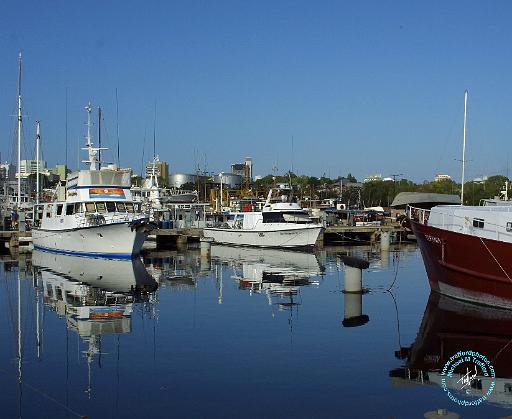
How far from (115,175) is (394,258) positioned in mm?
18802

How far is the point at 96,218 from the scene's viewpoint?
40750 mm

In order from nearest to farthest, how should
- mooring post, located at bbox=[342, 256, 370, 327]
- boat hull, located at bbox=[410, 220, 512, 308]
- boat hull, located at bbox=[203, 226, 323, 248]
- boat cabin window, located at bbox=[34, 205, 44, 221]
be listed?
mooring post, located at bbox=[342, 256, 370, 327]
boat hull, located at bbox=[410, 220, 512, 308]
boat hull, located at bbox=[203, 226, 323, 248]
boat cabin window, located at bbox=[34, 205, 44, 221]

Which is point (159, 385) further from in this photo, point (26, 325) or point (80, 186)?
point (80, 186)

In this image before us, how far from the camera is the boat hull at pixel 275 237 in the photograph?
5041 cm

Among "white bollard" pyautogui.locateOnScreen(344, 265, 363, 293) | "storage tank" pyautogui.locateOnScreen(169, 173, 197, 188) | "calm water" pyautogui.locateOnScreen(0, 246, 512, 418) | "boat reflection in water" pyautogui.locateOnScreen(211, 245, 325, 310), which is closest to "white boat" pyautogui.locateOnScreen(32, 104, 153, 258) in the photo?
"boat reflection in water" pyautogui.locateOnScreen(211, 245, 325, 310)

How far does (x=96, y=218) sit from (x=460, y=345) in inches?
1116

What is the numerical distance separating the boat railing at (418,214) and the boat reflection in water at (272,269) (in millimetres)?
5092

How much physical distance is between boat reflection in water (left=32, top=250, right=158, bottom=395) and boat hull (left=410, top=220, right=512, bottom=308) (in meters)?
10.6

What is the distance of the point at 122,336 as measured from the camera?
17672 mm

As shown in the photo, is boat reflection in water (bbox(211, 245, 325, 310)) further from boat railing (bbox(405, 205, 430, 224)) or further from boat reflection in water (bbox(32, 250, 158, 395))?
boat railing (bbox(405, 205, 430, 224))

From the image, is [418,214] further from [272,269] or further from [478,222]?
[272,269]

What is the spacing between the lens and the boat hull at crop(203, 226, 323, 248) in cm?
5041

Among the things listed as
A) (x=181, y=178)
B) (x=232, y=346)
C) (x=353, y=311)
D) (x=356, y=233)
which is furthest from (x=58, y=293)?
(x=181, y=178)

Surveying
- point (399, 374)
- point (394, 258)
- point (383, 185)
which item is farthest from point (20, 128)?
point (383, 185)
